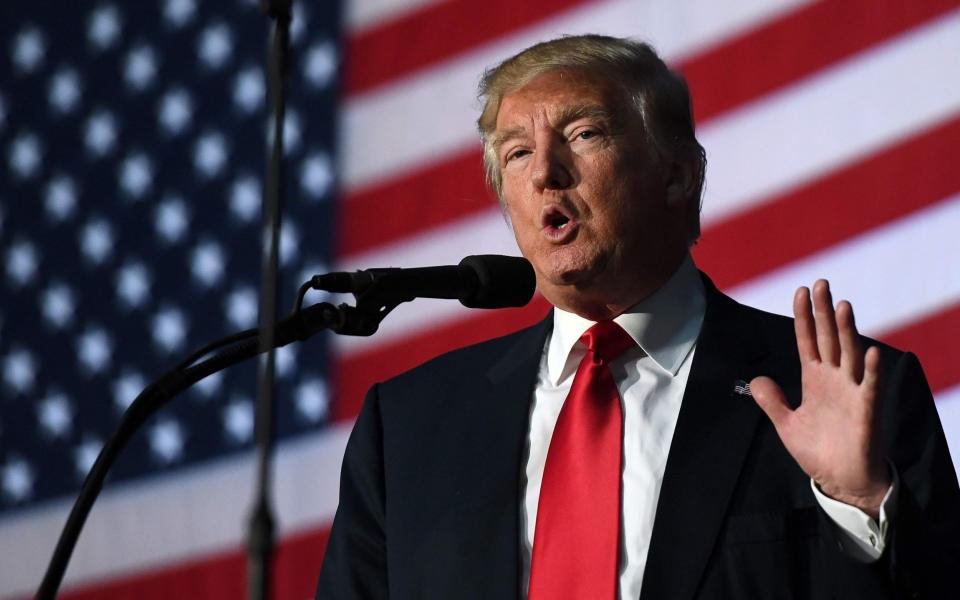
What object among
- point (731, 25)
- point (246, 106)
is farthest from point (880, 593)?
point (246, 106)

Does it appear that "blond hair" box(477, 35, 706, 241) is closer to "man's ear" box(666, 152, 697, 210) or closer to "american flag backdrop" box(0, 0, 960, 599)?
"man's ear" box(666, 152, 697, 210)

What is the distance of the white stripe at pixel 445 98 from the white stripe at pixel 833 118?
0.24 meters

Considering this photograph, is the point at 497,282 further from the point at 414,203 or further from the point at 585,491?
the point at 414,203

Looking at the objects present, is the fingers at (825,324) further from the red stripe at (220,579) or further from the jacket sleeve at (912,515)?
the red stripe at (220,579)

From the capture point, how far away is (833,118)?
2.62 meters

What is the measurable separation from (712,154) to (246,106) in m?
1.15

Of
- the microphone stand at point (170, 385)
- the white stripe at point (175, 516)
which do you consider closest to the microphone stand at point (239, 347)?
the microphone stand at point (170, 385)

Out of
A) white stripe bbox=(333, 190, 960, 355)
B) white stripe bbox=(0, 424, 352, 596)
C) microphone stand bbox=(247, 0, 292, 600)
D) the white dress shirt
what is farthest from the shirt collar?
white stripe bbox=(0, 424, 352, 596)

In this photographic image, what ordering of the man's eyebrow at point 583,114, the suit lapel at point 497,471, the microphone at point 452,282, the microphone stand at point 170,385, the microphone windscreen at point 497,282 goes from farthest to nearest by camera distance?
the man's eyebrow at point 583,114 → the suit lapel at point 497,471 → the microphone windscreen at point 497,282 → the microphone at point 452,282 → the microphone stand at point 170,385

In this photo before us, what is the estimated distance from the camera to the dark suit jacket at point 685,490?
1.67 meters

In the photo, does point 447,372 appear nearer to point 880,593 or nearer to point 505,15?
point 880,593

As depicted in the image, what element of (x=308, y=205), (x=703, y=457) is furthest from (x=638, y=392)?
(x=308, y=205)

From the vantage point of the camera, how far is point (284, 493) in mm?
2941

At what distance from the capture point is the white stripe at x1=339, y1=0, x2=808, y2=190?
280 cm
